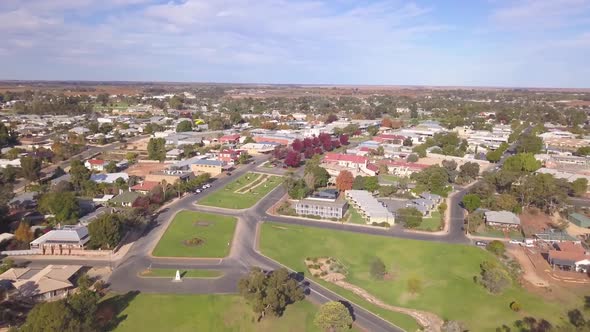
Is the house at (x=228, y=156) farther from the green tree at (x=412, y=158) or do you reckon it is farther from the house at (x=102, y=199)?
the green tree at (x=412, y=158)

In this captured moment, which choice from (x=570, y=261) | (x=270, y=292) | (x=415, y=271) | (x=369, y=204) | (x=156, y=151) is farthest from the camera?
(x=156, y=151)

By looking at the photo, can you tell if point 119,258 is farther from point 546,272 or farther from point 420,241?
point 546,272

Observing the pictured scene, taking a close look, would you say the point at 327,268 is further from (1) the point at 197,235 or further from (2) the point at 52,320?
(2) the point at 52,320

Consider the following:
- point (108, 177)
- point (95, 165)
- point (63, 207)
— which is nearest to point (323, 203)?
point (63, 207)

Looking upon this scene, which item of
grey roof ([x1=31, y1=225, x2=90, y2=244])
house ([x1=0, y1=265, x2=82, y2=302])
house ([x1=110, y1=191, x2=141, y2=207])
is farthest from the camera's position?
house ([x1=110, y1=191, x2=141, y2=207])

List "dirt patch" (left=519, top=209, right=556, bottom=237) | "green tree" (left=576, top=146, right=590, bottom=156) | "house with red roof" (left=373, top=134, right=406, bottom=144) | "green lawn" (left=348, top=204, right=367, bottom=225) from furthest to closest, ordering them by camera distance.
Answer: "house with red roof" (left=373, top=134, right=406, bottom=144)
"green tree" (left=576, top=146, right=590, bottom=156)
"green lawn" (left=348, top=204, right=367, bottom=225)
"dirt patch" (left=519, top=209, right=556, bottom=237)

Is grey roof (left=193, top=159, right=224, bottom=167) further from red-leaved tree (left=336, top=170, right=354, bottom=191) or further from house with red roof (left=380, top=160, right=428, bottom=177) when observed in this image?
house with red roof (left=380, top=160, right=428, bottom=177)

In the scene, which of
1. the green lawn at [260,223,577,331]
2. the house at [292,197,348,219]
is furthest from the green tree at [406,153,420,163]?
the green lawn at [260,223,577,331]
